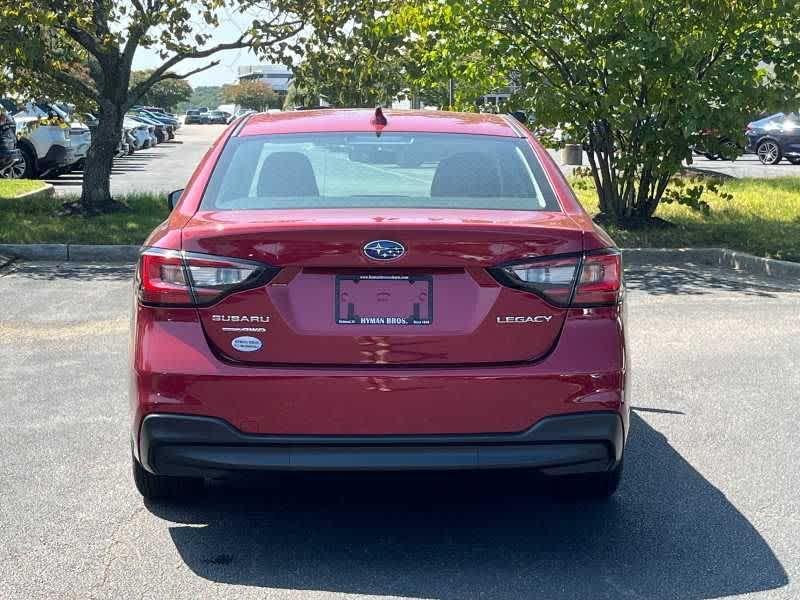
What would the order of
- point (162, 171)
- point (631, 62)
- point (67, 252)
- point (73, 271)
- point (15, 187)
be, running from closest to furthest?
1. point (73, 271)
2. point (67, 252)
3. point (631, 62)
4. point (15, 187)
5. point (162, 171)

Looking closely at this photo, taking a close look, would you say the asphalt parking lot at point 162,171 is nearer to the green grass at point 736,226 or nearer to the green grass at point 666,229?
the green grass at point 666,229

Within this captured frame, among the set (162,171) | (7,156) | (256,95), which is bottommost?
(256,95)

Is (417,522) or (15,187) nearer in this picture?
(417,522)

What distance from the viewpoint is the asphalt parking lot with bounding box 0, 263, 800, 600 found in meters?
4.10

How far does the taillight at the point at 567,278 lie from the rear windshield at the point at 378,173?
0.41 m

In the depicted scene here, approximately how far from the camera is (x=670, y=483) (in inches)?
206

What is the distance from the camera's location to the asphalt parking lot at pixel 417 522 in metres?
4.10

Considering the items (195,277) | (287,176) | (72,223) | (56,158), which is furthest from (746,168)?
(195,277)

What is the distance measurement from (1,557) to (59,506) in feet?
1.90

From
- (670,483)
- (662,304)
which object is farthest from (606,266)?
(662,304)

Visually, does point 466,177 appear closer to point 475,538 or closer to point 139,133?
point 475,538

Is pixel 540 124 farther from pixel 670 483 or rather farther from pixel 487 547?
pixel 487 547

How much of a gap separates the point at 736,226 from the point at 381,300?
11.4 metres

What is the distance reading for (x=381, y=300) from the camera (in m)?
4.09
